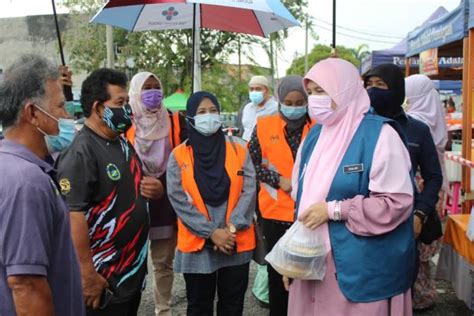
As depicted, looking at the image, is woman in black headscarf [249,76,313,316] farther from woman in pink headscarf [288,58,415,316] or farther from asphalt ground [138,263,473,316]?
woman in pink headscarf [288,58,415,316]

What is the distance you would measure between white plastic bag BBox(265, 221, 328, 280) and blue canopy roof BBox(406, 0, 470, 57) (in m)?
3.10

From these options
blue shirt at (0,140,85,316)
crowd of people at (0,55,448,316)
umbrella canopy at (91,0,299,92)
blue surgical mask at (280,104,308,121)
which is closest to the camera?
blue shirt at (0,140,85,316)

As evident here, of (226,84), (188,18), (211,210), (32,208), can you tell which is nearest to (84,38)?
(226,84)

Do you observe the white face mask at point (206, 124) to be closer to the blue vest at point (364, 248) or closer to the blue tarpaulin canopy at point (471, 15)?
the blue vest at point (364, 248)

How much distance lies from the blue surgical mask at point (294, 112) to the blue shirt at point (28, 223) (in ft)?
6.39

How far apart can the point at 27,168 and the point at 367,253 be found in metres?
1.48

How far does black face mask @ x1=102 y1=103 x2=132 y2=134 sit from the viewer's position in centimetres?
251

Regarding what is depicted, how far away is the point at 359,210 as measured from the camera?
2.11m

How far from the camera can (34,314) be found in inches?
59.9

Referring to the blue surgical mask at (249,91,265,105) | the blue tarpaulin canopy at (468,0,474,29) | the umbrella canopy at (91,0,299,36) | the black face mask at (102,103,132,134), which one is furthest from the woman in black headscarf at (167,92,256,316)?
the blue surgical mask at (249,91,265,105)

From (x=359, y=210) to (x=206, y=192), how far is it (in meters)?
1.14

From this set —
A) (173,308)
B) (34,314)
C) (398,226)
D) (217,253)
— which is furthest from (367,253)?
(173,308)

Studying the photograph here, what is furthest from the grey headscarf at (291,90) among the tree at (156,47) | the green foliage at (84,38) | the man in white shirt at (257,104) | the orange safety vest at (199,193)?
the green foliage at (84,38)

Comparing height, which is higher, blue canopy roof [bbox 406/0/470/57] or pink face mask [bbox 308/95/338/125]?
blue canopy roof [bbox 406/0/470/57]
